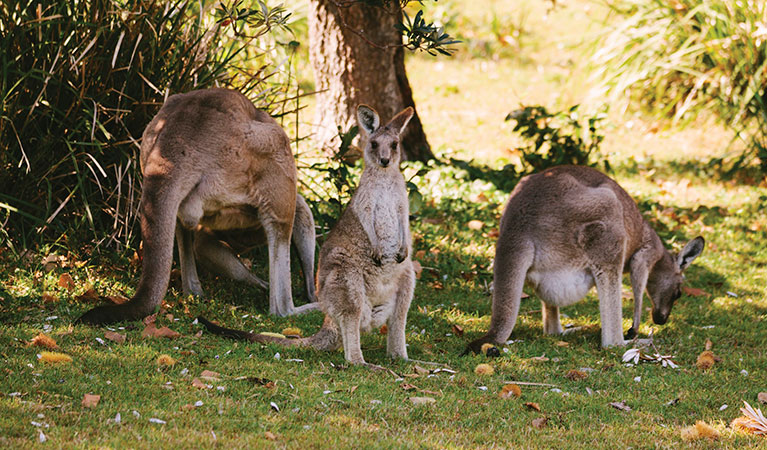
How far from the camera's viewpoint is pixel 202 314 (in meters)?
5.54

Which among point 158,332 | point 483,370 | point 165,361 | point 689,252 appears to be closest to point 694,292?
point 689,252

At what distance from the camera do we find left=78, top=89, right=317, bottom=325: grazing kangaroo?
4910 millimetres

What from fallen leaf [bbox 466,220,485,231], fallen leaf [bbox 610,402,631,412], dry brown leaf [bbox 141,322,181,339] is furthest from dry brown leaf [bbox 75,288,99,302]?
fallen leaf [bbox 466,220,485,231]

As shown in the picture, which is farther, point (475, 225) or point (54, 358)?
point (475, 225)

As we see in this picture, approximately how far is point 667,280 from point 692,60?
5.63m

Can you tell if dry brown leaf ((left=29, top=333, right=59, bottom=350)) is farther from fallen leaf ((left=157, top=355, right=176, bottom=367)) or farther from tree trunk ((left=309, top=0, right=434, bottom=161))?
tree trunk ((left=309, top=0, right=434, bottom=161))

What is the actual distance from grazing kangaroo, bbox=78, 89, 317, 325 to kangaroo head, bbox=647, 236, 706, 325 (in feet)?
7.77

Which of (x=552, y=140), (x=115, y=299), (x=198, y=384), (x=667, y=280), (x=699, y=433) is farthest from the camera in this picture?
(x=552, y=140)

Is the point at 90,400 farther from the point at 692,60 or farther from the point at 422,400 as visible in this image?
the point at 692,60

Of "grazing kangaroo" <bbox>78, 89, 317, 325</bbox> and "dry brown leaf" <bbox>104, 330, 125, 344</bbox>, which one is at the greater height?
"grazing kangaroo" <bbox>78, 89, 317, 325</bbox>

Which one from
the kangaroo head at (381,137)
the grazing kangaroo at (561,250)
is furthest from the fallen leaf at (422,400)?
the kangaroo head at (381,137)

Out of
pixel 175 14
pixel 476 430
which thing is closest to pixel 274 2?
pixel 175 14

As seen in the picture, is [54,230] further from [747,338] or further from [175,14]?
[747,338]

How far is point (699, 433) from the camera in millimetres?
3826
